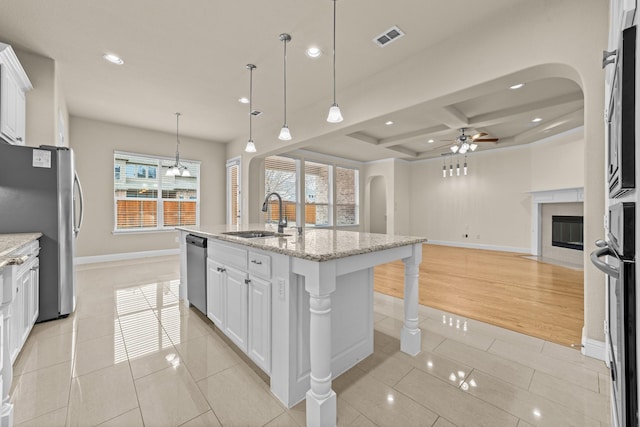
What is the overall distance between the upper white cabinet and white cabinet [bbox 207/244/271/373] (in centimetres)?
218

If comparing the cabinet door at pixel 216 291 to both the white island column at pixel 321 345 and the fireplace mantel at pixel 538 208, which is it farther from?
the fireplace mantel at pixel 538 208

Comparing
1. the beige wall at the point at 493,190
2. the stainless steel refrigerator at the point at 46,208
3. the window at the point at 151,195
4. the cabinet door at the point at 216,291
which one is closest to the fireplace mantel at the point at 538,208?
the beige wall at the point at 493,190

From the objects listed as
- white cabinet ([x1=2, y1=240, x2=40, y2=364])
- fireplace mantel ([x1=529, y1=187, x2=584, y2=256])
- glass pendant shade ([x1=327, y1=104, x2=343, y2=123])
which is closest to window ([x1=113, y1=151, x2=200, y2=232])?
white cabinet ([x1=2, y1=240, x2=40, y2=364])

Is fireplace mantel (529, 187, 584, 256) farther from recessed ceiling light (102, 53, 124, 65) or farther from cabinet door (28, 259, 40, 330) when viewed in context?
cabinet door (28, 259, 40, 330)

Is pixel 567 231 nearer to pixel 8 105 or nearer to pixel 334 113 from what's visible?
pixel 334 113

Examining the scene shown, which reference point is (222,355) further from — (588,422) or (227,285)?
(588,422)

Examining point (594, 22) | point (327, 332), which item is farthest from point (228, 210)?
point (594, 22)

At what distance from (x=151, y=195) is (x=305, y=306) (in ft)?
19.1

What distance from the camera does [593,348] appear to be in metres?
2.02

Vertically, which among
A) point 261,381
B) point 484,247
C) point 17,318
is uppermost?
point 17,318

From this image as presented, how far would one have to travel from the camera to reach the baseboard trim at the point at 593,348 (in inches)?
78.2

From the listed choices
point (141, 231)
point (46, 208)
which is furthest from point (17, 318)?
point (141, 231)

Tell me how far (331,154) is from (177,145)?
399cm

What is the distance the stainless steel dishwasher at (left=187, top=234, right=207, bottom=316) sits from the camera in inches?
99.1
